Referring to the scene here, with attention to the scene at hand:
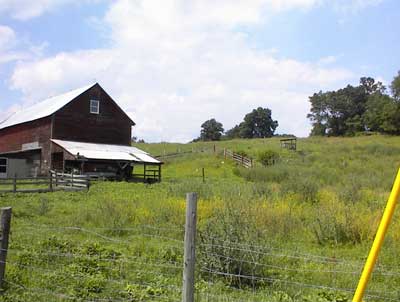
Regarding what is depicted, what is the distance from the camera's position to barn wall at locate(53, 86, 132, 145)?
3628cm

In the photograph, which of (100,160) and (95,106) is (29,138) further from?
(100,160)

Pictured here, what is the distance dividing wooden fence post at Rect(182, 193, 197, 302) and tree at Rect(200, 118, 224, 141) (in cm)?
11882

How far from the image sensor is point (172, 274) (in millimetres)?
7023

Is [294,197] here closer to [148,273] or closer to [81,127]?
[148,273]

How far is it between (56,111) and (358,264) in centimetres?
3239

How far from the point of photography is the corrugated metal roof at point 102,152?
108 feet

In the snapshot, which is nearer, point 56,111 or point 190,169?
point 56,111

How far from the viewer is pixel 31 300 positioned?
5.53 metres

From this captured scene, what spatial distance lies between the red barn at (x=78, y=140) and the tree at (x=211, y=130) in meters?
83.9

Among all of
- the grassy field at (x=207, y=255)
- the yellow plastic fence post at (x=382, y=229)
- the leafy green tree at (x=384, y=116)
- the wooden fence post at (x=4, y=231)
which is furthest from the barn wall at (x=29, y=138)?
the leafy green tree at (x=384, y=116)

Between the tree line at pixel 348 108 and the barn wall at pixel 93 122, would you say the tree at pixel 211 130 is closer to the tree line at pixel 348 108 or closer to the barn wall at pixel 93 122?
the tree line at pixel 348 108

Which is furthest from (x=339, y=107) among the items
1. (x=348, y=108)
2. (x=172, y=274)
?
(x=172, y=274)

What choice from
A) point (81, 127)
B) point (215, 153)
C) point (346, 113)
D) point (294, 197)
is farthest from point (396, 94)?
point (294, 197)

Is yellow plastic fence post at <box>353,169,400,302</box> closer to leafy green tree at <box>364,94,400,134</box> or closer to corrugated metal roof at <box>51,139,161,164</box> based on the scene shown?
corrugated metal roof at <box>51,139,161,164</box>
